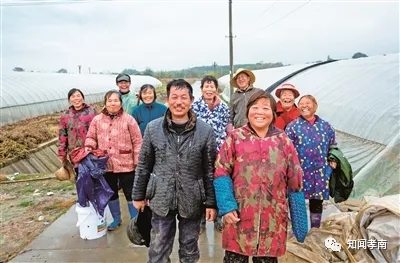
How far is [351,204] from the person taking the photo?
4047mm

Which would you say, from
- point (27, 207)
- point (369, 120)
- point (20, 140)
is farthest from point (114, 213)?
point (20, 140)

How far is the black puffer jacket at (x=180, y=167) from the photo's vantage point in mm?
2172

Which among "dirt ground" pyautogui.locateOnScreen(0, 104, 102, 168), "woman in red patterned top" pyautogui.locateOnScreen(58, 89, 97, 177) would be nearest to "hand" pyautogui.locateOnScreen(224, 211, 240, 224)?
"woman in red patterned top" pyautogui.locateOnScreen(58, 89, 97, 177)

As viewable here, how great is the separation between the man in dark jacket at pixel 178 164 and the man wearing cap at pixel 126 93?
188 centimetres

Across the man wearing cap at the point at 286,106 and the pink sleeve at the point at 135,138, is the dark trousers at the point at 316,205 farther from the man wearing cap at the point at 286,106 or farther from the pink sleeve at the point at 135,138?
the pink sleeve at the point at 135,138

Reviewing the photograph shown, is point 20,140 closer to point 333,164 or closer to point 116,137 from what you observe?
point 116,137

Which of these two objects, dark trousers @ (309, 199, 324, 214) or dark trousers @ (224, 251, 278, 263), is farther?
dark trousers @ (309, 199, 324, 214)

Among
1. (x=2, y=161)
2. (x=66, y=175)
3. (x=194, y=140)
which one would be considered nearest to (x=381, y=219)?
(x=194, y=140)

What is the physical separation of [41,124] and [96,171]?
27.0ft

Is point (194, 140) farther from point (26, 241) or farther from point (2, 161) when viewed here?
point (2, 161)

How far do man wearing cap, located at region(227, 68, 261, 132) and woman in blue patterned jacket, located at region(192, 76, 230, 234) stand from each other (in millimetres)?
177

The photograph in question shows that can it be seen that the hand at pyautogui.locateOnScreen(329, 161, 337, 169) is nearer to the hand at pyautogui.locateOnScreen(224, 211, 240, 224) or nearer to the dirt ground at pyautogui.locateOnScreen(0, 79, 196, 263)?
the hand at pyautogui.locateOnScreen(224, 211, 240, 224)

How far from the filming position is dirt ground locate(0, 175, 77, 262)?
3.42 metres

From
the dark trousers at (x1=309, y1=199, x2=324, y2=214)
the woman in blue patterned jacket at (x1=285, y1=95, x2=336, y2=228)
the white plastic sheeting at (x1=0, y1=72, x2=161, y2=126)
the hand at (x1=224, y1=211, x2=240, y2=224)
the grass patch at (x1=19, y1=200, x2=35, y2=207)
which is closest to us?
the hand at (x1=224, y1=211, x2=240, y2=224)
